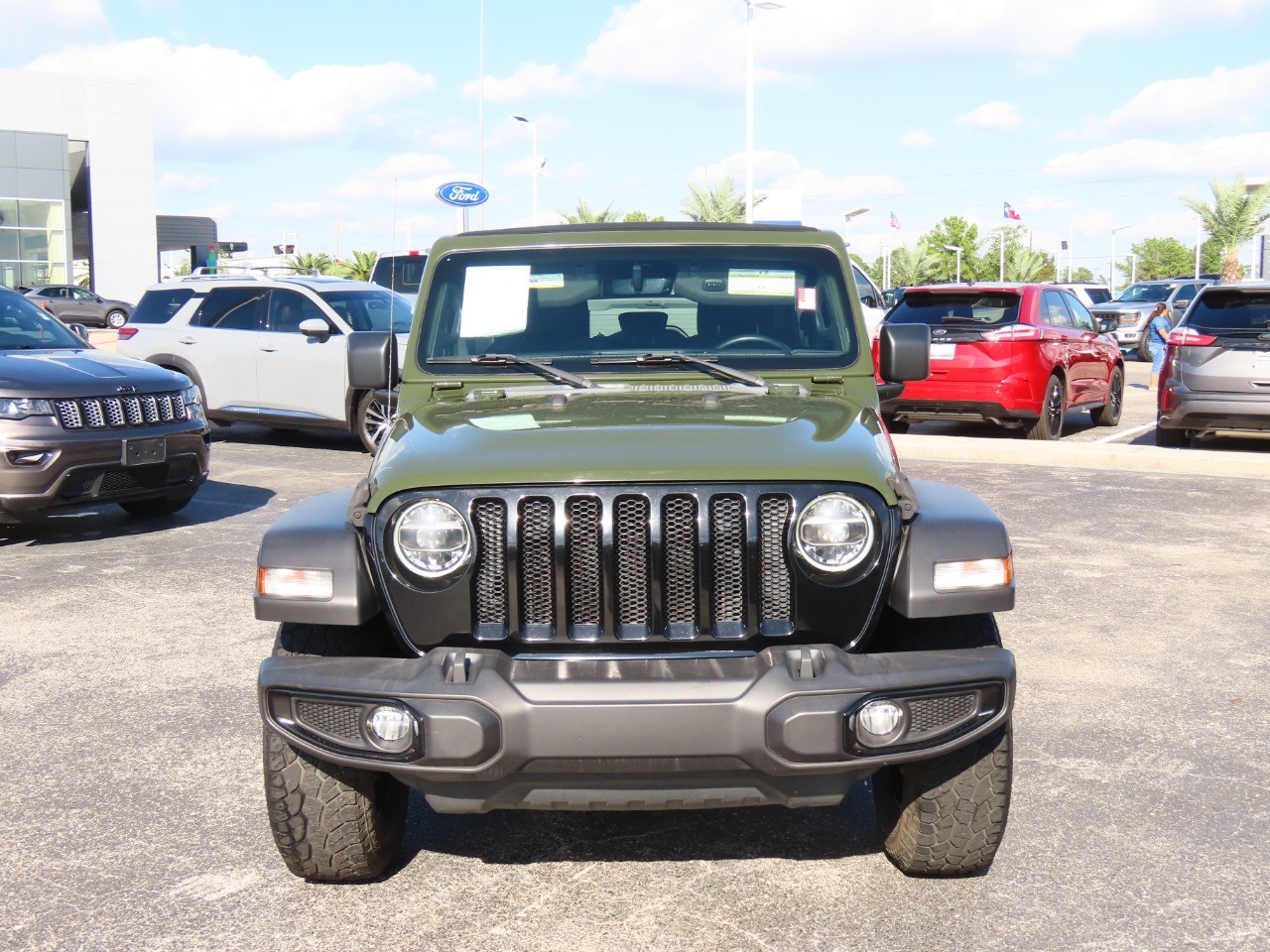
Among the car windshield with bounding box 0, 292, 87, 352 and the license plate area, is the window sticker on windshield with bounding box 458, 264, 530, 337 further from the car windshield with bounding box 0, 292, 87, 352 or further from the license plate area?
the car windshield with bounding box 0, 292, 87, 352

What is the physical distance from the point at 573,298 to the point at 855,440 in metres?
1.44

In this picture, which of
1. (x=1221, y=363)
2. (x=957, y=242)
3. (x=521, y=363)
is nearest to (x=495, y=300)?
(x=521, y=363)

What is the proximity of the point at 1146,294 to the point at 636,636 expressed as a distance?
29256 millimetres

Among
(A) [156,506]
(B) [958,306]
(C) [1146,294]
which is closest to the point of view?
(A) [156,506]

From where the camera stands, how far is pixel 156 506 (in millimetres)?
9570

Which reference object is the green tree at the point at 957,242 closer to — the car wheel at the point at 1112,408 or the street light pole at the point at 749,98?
the street light pole at the point at 749,98

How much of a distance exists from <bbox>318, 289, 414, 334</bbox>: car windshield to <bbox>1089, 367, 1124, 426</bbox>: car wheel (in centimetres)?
784

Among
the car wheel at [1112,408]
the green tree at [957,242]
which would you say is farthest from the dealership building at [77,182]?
the green tree at [957,242]

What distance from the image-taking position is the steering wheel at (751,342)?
4570 millimetres

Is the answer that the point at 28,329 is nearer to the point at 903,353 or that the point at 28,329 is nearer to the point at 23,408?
the point at 23,408

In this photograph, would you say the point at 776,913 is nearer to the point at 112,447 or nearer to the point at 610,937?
the point at 610,937

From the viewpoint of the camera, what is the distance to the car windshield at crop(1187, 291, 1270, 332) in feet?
39.3

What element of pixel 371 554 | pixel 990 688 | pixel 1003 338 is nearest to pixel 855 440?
pixel 990 688

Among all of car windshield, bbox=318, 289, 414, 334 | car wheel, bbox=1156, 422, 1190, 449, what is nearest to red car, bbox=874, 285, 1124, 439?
car wheel, bbox=1156, 422, 1190, 449
